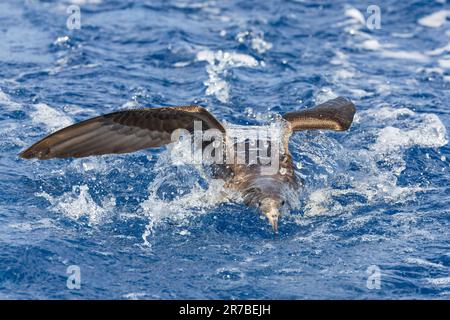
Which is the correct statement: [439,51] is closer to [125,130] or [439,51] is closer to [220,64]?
[220,64]

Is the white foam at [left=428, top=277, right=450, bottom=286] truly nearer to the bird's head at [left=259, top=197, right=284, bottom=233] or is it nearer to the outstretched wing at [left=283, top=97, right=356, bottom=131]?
the bird's head at [left=259, top=197, right=284, bottom=233]

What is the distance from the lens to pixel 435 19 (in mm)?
16734

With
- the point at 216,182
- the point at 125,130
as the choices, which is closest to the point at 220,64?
the point at 216,182

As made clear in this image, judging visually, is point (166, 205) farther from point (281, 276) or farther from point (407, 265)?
point (407, 265)

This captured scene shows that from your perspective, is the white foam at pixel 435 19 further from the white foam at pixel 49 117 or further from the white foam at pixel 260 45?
the white foam at pixel 49 117

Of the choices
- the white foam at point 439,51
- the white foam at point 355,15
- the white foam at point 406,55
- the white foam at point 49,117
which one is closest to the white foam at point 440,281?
the white foam at point 49,117

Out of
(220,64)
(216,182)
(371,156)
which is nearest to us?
(216,182)

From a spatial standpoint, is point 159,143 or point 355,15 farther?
point 355,15

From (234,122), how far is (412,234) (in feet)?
13.0

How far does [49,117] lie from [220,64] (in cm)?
374

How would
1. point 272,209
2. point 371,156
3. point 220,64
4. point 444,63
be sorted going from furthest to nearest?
point 444,63, point 220,64, point 371,156, point 272,209

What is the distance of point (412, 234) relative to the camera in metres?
8.86

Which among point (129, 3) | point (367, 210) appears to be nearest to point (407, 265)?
point (367, 210)
